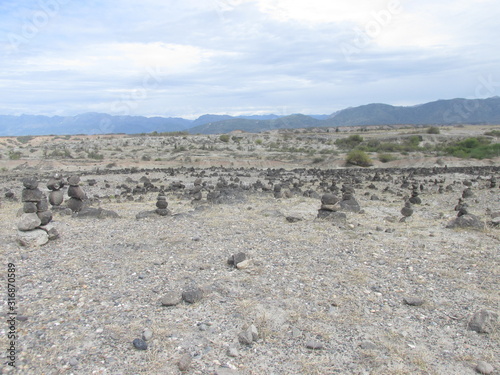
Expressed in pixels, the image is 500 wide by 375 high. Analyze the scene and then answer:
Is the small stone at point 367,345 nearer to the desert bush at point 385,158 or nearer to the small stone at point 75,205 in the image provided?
the small stone at point 75,205

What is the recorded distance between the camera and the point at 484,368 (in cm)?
486

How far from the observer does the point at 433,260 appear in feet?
29.1

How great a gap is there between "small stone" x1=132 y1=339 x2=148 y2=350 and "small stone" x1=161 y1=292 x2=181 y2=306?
1.18m

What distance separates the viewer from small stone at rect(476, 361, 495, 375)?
4822 mm

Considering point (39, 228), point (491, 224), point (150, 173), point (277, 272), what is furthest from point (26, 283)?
point (150, 173)

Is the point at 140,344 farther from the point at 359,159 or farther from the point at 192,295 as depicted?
the point at 359,159

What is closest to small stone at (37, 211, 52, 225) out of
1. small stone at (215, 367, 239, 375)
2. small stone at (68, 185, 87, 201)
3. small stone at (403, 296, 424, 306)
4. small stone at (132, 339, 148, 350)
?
small stone at (68, 185, 87, 201)

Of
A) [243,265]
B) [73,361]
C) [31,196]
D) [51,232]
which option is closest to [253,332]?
[73,361]

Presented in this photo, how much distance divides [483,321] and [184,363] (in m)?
4.38

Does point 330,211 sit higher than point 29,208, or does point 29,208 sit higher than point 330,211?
point 29,208

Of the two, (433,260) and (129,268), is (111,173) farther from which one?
(433,260)

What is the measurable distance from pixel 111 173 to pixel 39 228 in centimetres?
2175

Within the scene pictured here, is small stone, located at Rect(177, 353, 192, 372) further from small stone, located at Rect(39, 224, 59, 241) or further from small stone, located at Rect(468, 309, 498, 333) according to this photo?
small stone, located at Rect(39, 224, 59, 241)

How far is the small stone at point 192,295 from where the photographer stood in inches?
265
